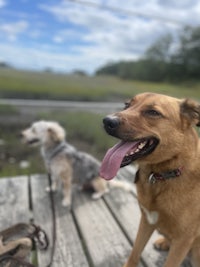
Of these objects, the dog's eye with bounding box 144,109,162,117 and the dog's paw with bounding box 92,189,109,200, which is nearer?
the dog's eye with bounding box 144,109,162,117

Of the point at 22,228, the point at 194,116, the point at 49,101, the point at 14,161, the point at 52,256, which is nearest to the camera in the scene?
the point at 194,116

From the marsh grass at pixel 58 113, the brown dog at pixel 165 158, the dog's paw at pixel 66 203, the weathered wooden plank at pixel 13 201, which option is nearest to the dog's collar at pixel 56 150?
the weathered wooden plank at pixel 13 201

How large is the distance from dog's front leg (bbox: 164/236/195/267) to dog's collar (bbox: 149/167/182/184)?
1.27 feet

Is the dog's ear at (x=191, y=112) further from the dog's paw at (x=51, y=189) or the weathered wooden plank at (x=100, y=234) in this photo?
the dog's paw at (x=51, y=189)

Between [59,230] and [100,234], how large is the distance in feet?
1.17

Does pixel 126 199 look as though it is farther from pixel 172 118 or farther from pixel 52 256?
pixel 172 118

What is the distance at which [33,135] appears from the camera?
4020 mm

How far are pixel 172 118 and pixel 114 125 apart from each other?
0.38 m

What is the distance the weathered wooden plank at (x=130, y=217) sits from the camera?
2650 millimetres

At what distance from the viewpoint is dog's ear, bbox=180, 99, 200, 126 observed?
6.88 feet

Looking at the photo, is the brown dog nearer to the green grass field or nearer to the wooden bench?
the wooden bench

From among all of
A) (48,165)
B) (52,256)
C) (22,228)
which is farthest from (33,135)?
(52,256)

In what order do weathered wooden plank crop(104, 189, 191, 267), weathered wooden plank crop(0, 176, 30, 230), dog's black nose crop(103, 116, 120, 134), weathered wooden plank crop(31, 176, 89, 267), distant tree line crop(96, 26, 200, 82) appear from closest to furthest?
dog's black nose crop(103, 116, 120, 134) → weathered wooden plank crop(31, 176, 89, 267) → weathered wooden plank crop(104, 189, 191, 267) → weathered wooden plank crop(0, 176, 30, 230) → distant tree line crop(96, 26, 200, 82)

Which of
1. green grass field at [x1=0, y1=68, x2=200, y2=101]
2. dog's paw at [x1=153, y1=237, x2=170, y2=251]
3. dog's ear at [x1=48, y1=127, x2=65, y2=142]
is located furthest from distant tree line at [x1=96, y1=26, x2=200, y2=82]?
dog's paw at [x1=153, y1=237, x2=170, y2=251]
